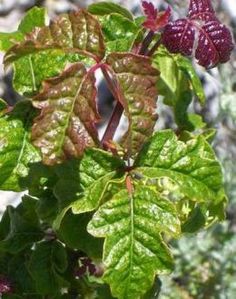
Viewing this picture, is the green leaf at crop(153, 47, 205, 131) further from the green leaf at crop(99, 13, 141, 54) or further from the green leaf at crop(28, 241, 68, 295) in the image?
the green leaf at crop(28, 241, 68, 295)

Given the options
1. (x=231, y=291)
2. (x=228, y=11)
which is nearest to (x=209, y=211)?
(x=231, y=291)

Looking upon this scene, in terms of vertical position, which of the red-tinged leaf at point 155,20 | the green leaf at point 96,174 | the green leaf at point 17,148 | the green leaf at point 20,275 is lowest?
the green leaf at point 20,275

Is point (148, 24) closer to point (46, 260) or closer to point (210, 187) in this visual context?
point (210, 187)

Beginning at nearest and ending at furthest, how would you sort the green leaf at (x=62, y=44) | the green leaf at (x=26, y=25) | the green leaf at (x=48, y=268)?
the green leaf at (x=62, y=44)
the green leaf at (x=26, y=25)
the green leaf at (x=48, y=268)

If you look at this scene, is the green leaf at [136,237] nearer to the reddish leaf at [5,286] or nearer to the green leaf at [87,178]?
the green leaf at [87,178]

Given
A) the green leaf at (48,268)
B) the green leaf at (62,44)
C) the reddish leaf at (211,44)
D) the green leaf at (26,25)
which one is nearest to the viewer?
the green leaf at (62,44)

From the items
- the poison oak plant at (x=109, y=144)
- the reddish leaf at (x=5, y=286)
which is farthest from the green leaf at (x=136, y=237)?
the reddish leaf at (x=5, y=286)

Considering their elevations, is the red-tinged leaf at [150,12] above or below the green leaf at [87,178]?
above

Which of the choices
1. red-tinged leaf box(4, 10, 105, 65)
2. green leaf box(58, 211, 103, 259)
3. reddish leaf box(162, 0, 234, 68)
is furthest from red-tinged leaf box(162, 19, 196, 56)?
green leaf box(58, 211, 103, 259)
